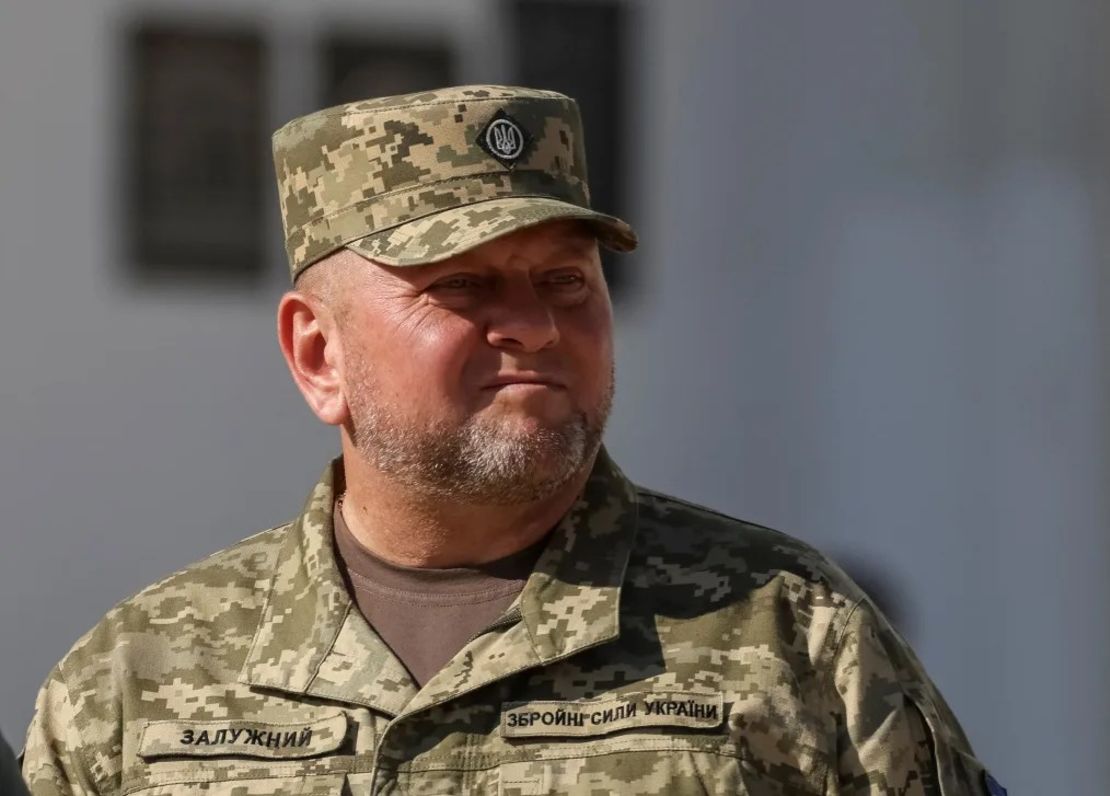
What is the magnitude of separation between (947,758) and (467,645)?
658 millimetres

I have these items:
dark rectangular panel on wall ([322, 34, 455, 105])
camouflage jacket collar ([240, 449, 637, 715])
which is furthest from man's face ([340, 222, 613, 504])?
dark rectangular panel on wall ([322, 34, 455, 105])

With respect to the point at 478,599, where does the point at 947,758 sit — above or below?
below

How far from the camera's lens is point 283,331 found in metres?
3.23

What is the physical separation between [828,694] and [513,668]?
0.42 m

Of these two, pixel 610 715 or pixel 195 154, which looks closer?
pixel 610 715

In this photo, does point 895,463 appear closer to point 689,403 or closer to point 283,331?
point 689,403

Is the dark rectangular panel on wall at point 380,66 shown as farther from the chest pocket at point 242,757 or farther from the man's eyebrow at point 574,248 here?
the chest pocket at point 242,757

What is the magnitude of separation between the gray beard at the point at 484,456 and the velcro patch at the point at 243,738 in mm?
348

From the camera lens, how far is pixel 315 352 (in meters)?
3.21

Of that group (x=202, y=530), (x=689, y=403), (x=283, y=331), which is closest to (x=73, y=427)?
(x=202, y=530)

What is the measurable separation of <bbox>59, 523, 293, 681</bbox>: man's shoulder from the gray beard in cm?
33

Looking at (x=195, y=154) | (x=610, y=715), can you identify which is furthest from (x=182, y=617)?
(x=195, y=154)

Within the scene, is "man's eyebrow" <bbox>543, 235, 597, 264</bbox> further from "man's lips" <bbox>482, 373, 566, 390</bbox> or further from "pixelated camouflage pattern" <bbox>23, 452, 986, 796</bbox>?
"pixelated camouflage pattern" <bbox>23, 452, 986, 796</bbox>

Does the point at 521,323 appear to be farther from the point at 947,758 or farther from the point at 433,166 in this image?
the point at 947,758
